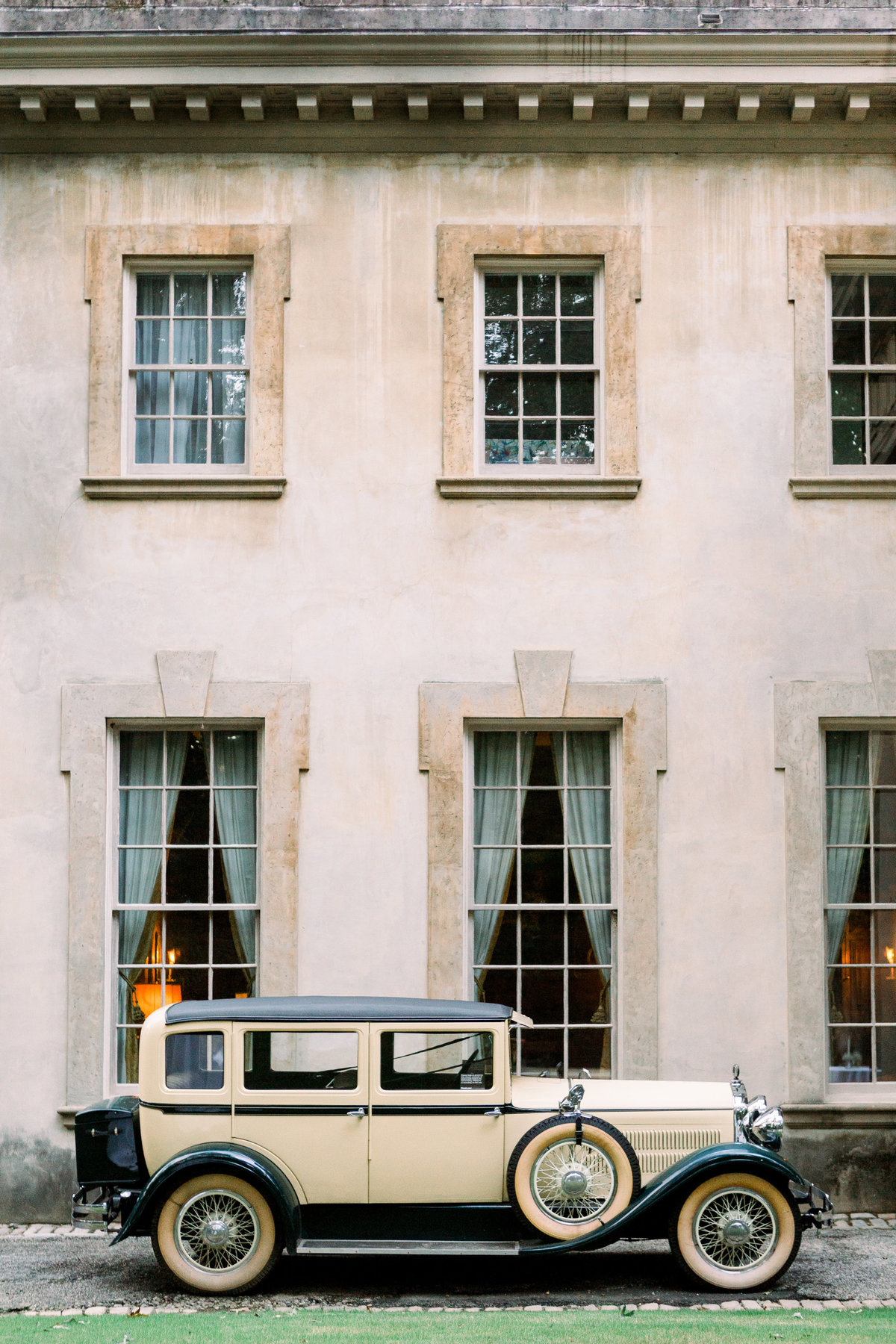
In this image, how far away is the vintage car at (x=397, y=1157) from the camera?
731 cm

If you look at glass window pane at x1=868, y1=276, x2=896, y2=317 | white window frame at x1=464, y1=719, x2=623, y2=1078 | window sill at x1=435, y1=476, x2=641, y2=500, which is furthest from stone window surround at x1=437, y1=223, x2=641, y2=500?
glass window pane at x1=868, y1=276, x2=896, y2=317

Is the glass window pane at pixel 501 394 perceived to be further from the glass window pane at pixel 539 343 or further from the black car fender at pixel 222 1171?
the black car fender at pixel 222 1171

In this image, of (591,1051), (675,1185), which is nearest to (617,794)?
(591,1051)

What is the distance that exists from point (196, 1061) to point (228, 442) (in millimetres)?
4626

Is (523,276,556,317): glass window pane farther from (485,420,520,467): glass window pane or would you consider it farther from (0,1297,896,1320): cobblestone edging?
(0,1297,896,1320): cobblestone edging

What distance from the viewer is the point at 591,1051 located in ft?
32.2

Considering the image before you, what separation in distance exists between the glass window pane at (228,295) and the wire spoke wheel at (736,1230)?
6823mm

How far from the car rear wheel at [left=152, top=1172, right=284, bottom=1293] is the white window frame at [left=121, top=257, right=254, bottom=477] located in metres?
4.98

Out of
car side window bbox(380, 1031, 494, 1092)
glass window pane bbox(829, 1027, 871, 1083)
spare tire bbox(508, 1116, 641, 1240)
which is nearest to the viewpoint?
spare tire bbox(508, 1116, 641, 1240)

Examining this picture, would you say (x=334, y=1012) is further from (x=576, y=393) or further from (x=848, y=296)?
(x=848, y=296)

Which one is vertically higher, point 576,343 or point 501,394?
point 576,343

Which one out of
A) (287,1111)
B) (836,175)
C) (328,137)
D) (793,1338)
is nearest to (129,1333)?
(287,1111)

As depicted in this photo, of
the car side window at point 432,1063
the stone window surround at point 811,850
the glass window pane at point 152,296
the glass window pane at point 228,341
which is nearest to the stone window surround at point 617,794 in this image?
the stone window surround at point 811,850

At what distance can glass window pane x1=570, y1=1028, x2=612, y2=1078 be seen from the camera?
9789mm
